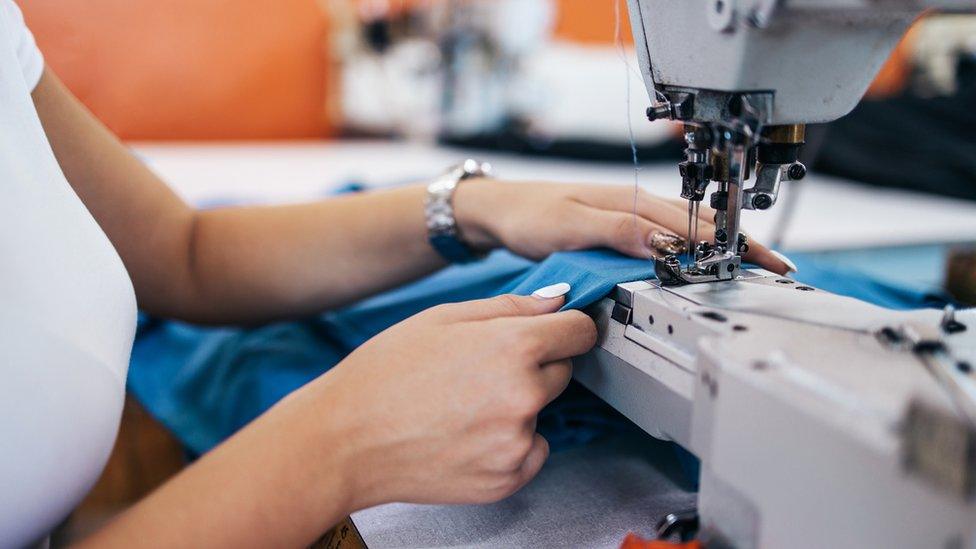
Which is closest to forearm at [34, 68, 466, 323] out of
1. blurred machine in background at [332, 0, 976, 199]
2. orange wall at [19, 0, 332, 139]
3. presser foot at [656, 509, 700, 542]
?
presser foot at [656, 509, 700, 542]

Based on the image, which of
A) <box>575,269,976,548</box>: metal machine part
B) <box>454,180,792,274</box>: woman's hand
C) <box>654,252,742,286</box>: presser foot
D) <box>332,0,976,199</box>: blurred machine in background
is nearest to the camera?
<box>575,269,976,548</box>: metal machine part

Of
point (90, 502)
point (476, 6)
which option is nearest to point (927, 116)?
point (476, 6)

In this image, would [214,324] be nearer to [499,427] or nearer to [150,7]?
[499,427]

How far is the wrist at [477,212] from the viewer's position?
93 cm

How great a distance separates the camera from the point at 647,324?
60 centimetres

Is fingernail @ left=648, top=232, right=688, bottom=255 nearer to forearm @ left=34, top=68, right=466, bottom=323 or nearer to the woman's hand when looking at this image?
the woman's hand

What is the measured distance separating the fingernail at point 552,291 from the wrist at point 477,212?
268 mm

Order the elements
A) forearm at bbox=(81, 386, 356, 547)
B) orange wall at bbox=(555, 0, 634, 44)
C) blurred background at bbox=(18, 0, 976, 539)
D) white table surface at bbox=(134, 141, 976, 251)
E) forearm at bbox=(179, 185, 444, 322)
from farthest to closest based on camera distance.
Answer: orange wall at bbox=(555, 0, 634, 44), blurred background at bbox=(18, 0, 976, 539), white table surface at bbox=(134, 141, 976, 251), forearm at bbox=(179, 185, 444, 322), forearm at bbox=(81, 386, 356, 547)

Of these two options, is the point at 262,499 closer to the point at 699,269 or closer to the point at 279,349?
the point at 699,269

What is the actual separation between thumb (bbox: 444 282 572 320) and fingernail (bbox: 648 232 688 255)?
0.09 meters

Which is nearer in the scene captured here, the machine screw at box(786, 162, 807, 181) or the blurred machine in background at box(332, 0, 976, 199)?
the machine screw at box(786, 162, 807, 181)

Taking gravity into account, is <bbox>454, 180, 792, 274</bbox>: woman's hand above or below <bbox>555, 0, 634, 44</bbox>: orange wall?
below

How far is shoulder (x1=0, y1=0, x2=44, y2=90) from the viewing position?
792 mm

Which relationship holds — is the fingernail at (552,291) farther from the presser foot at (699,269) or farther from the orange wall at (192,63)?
the orange wall at (192,63)
